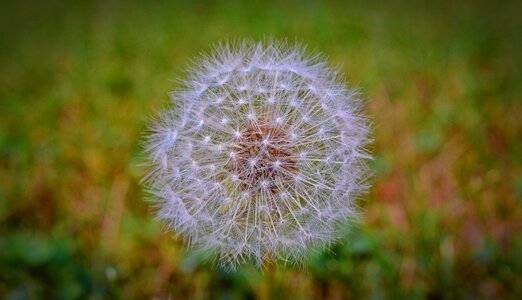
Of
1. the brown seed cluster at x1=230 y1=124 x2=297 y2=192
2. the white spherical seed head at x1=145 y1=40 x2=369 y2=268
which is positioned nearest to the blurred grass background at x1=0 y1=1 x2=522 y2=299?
the white spherical seed head at x1=145 y1=40 x2=369 y2=268

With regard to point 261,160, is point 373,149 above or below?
above

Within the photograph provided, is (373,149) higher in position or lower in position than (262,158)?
higher

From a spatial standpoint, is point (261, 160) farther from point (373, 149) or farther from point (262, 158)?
point (373, 149)

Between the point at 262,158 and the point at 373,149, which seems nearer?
the point at 262,158

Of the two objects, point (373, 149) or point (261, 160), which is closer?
point (261, 160)

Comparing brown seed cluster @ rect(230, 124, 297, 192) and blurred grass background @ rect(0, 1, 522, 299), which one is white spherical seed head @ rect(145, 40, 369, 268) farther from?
blurred grass background @ rect(0, 1, 522, 299)

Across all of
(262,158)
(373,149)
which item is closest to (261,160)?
(262,158)
